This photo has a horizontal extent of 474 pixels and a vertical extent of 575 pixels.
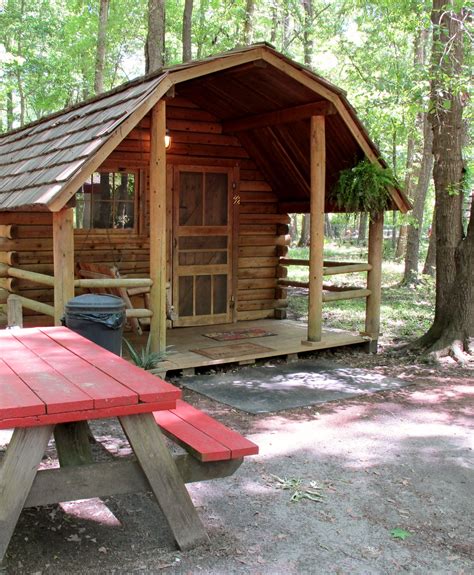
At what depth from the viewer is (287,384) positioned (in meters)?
6.88

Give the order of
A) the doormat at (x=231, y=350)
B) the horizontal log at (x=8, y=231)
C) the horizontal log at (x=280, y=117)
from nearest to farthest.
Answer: the doormat at (x=231, y=350) → the horizontal log at (x=280, y=117) → the horizontal log at (x=8, y=231)

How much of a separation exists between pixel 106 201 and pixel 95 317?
3.29 metres

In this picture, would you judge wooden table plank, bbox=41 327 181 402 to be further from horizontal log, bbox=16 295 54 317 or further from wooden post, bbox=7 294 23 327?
horizontal log, bbox=16 295 54 317

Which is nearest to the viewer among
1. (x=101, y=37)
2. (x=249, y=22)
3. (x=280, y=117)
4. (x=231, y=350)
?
(x=231, y=350)

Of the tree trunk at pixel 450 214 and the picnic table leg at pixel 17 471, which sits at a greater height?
the tree trunk at pixel 450 214

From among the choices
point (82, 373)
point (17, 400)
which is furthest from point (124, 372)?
point (17, 400)

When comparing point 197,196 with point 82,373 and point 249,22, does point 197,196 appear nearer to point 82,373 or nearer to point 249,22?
point 82,373

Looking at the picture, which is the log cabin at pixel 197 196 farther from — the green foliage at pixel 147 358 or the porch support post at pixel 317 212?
the green foliage at pixel 147 358

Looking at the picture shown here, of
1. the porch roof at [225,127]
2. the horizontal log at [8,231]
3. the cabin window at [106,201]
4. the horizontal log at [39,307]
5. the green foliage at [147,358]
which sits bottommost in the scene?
the green foliage at [147,358]

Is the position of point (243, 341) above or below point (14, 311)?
below

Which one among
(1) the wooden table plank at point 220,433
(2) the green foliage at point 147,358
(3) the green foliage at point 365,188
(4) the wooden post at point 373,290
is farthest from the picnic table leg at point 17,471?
(4) the wooden post at point 373,290

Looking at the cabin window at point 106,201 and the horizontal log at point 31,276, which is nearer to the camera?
the horizontal log at point 31,276

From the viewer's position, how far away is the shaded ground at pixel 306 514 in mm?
3197

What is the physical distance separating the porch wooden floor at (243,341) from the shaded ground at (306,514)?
1.54 m
